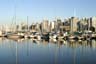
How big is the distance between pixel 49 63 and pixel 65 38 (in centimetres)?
2902

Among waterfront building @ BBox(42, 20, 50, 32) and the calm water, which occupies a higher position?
waterfront building @ BBox(42, 20, 50, 32)

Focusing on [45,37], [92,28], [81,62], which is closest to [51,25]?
[92,28]

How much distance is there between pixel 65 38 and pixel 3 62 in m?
29.3

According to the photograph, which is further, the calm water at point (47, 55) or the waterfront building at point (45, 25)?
the waterfront building at point (45, 25)

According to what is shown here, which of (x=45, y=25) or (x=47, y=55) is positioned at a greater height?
(x=45, y=25)

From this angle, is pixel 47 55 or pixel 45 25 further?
pixel 45 25

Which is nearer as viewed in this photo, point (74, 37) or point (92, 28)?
point (74, 37)

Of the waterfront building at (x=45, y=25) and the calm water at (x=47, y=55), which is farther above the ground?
the waterfront building at (x=45, y=25)

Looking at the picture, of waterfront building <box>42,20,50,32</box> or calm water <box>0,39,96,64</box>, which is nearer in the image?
calm water <box>0,39,96,64</box>

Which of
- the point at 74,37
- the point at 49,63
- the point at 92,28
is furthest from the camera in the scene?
the point at 92,28

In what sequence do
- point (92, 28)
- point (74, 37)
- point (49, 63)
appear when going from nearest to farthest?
point (49, 63) → point (74, 37) → point (92, 28)

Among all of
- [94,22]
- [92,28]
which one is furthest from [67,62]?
[94,22]

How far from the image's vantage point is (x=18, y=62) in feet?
62.2

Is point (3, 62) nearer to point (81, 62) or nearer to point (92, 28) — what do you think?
point (81, 62)
